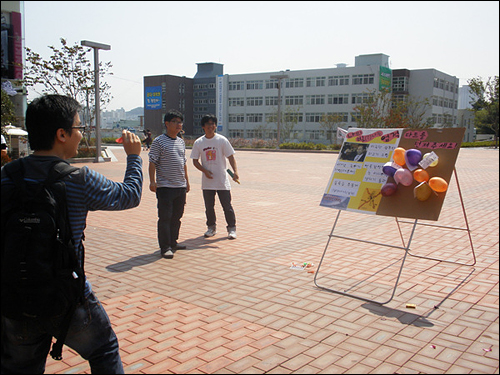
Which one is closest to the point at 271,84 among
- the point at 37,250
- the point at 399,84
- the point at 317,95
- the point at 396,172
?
the point at 317,95

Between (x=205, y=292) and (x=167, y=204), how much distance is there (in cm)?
178

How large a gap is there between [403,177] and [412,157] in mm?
244

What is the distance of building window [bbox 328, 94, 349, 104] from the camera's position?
7600 centimetres

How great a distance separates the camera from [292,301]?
15.2 ft

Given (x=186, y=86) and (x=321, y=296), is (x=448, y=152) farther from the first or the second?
(x=186, y=86)

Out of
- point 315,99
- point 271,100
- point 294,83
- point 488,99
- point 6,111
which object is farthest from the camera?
point 271,100

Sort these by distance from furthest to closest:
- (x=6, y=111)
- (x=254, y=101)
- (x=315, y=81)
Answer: (x=254, y=101), (x=315, y=81), (x=6, y=111)

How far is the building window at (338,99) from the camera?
76000 millimetres

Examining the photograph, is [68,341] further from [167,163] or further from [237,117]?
[237,117]

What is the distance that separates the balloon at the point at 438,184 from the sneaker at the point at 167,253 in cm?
333

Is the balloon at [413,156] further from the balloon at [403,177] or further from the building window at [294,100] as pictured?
the building window at [294,100]

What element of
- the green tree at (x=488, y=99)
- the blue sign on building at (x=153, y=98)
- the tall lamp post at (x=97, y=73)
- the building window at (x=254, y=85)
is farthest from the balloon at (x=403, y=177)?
the blue sign on building at (x=153, y=98)

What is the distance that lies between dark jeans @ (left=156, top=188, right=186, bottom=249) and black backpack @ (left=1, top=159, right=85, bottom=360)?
4105 millimetres

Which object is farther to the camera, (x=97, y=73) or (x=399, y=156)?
(x=97, y=73)
